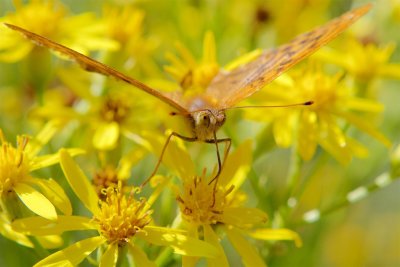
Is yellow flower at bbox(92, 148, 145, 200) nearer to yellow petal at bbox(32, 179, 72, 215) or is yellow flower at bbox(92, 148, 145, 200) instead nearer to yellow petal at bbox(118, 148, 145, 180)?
yellow petal at bbox(118, 148, 145, 180)

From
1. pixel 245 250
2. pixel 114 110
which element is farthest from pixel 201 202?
pixel 114 110

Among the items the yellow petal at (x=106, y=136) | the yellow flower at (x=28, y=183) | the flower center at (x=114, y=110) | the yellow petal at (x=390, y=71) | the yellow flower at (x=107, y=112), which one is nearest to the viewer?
the yellow flower at (x=28, y=183)

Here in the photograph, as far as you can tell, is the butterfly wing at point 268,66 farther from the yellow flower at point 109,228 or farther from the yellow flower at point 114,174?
the yellow flower at point 109,228

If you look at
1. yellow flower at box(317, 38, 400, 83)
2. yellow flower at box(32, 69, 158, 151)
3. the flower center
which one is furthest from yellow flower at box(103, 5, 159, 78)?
yellow flower at box(317, 38, 400, 83)

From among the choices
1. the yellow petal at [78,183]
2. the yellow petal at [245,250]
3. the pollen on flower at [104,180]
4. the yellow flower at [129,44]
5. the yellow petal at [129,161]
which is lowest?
the yellow petal at [245,250]

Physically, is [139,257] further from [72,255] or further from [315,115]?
[315,115]

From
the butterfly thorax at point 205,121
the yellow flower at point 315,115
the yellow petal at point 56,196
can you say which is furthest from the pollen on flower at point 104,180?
the yellow flower at point 315,115
